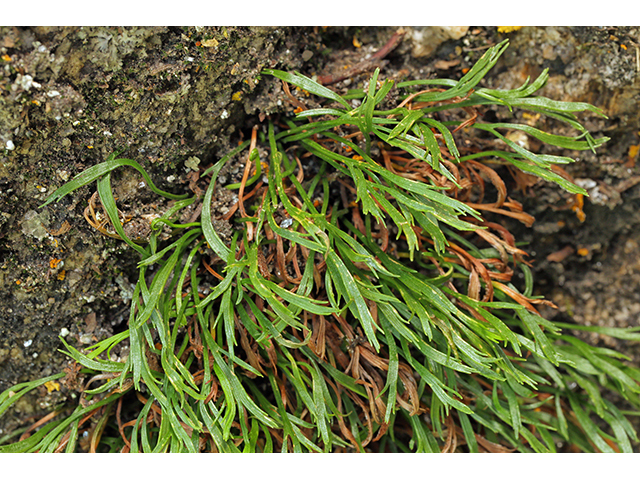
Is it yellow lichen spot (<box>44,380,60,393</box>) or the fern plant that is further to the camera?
yellow lichen spot (<box>44,380,60,393</box>)

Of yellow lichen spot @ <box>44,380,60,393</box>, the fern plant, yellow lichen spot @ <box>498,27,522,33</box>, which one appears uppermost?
yellow lichen spot @ <box>498,27,522,33</box>

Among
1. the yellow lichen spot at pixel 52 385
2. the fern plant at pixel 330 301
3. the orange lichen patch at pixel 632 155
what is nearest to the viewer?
the fern plant at pixel 330 301

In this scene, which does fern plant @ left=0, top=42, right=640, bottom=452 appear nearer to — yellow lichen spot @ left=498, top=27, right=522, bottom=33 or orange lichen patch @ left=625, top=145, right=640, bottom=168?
yellow lichen spot @ left=498, top=27, right=522, bottom=33

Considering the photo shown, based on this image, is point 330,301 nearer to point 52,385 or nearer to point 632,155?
point 52,385

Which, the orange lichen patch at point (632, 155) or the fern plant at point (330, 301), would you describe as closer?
the fern plant at point (330, 301)

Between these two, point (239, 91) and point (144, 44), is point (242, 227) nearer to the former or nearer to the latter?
point (239, 91)

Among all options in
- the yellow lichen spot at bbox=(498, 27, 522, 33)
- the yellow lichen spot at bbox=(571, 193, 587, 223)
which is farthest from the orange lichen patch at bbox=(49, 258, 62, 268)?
the yellow lichen spot at bbox=(571, 193, 587, 223)

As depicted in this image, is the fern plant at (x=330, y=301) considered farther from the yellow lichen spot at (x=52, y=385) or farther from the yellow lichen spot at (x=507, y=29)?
the yellow lichen spot at (x=507, y=29)

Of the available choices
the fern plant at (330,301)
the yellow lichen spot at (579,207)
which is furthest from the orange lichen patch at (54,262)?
the yellow lichen spot at (579,207)
